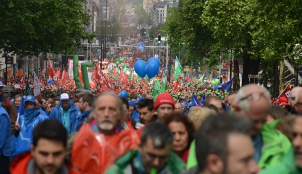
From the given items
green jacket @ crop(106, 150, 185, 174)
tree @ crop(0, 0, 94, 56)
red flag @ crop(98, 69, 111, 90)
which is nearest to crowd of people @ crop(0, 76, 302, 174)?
green jacket @ crop(106, 150, 185, 174)

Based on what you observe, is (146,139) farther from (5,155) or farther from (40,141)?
(5,155)

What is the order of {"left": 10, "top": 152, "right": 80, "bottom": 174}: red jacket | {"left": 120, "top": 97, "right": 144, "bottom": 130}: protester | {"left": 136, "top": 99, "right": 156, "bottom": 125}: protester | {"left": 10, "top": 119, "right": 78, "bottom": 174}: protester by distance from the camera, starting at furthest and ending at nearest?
1. {"left": 136, "top": 99, "right": 156, "bottom": 125}: protester
2. {"left": 120, "top": 97, "right": 144, "bottom": 130}: protester
3. {"left": 10, "top": 152, "right": 80, "bottom": 174}: red jacket
4. {"left": 10, "top": 119, "right": 78, "bottom": 174}: protester

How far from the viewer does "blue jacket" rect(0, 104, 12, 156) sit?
8289 millimetres

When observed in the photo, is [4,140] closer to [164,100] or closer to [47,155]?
[164,100]

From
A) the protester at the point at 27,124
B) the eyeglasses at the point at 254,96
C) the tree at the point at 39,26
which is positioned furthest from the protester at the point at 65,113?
the tree at the point at 39,26

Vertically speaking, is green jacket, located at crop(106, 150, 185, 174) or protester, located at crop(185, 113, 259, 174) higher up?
protester, located at crop(185, 113, 259, 174)

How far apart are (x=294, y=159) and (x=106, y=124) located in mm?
1455

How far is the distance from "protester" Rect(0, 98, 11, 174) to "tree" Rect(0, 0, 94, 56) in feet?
69.2

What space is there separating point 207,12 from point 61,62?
81601 mm

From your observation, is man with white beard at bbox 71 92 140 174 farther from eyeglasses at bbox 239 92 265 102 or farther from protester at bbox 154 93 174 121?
protester at bbox 154 93 174 121

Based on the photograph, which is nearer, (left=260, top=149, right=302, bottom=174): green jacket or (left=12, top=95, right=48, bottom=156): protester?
(left=260, top=149, right=302, bottom=174): green jacket

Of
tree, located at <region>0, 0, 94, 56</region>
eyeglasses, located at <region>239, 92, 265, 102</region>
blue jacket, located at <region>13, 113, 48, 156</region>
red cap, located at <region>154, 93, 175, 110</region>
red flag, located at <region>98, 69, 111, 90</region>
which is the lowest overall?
red flag, located at <region>98, 69, 111, 90</region>

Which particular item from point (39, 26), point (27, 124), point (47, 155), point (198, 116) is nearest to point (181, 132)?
point (198, 116)

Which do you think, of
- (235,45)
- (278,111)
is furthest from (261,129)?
(235,45)
